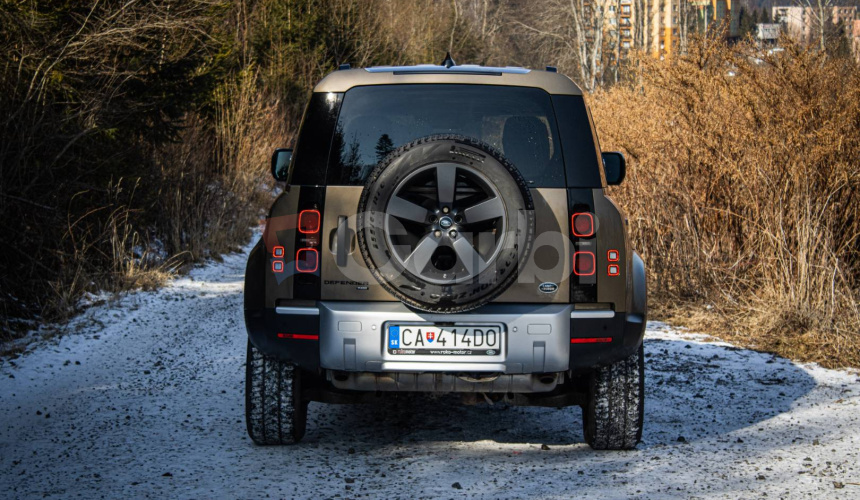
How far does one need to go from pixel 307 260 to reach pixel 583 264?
1.30m

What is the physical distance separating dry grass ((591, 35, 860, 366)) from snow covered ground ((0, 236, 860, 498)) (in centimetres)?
71

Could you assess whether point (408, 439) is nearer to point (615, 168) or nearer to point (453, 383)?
point (453, 383)

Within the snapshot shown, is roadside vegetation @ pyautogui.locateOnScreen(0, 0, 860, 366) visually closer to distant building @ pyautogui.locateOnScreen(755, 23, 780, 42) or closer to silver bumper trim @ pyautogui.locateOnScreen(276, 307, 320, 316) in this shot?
distant building @ pyautogui.locateOnScreen(755, 23, 780, 42)

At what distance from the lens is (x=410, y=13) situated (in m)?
42.3

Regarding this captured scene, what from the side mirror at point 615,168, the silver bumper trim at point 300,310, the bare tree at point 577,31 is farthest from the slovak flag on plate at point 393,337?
the bare tree at point 577,31

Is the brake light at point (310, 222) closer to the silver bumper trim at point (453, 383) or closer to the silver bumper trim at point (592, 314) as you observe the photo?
the silver bumper trim at point (453, 383)

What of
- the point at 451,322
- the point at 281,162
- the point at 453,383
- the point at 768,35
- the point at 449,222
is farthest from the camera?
the point at 768,35

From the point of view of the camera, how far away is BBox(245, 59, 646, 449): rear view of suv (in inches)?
163

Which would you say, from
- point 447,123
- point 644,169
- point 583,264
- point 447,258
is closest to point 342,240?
point 447,258

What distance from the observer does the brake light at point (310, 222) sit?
4.34 m

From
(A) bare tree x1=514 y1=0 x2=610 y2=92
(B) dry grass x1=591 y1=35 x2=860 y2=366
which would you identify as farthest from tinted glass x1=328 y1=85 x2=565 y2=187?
(A) bare tree x1=514 y1=0 x2=610 y2=92

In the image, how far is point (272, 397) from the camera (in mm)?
4633

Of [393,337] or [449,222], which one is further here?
[393,337]

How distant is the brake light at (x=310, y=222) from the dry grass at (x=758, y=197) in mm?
4443
